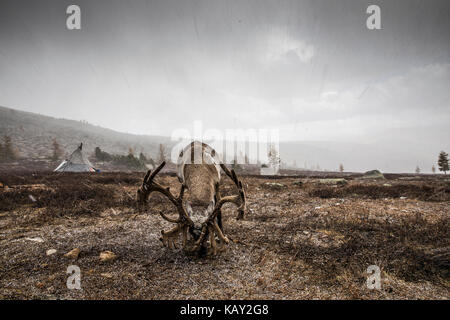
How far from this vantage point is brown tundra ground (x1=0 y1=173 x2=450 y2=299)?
3475 mm

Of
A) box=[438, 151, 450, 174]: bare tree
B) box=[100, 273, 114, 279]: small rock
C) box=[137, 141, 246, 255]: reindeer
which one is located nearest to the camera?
box=[100, 273, 114, 279]: small rock

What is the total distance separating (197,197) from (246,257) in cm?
199

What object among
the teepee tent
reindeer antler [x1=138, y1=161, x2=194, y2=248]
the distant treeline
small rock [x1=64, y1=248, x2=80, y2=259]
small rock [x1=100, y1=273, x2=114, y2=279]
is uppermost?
the distant treeline

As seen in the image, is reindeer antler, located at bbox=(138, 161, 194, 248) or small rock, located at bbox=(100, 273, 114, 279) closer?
small rock, located at bbox=(100, 273, 114, 279)

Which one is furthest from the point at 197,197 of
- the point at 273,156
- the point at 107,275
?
the point at 273,156

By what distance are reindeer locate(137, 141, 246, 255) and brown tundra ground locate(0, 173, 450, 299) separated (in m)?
0.64

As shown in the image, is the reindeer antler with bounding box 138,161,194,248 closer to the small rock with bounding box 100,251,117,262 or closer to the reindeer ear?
the reindeer ear

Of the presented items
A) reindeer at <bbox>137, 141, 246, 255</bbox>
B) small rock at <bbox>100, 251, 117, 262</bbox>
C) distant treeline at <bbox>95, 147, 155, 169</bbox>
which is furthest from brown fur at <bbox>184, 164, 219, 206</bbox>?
distant treeline at <bbox>95, 147, 155, 169</bbox>

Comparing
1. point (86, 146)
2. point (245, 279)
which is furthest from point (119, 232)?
point (86, 146)

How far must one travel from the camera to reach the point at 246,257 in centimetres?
484

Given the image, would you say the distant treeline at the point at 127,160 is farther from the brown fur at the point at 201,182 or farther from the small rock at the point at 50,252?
the brown fur at the point at 201,182

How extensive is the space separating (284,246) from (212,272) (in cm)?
236

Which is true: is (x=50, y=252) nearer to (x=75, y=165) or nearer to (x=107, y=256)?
(x=107, y=256)
